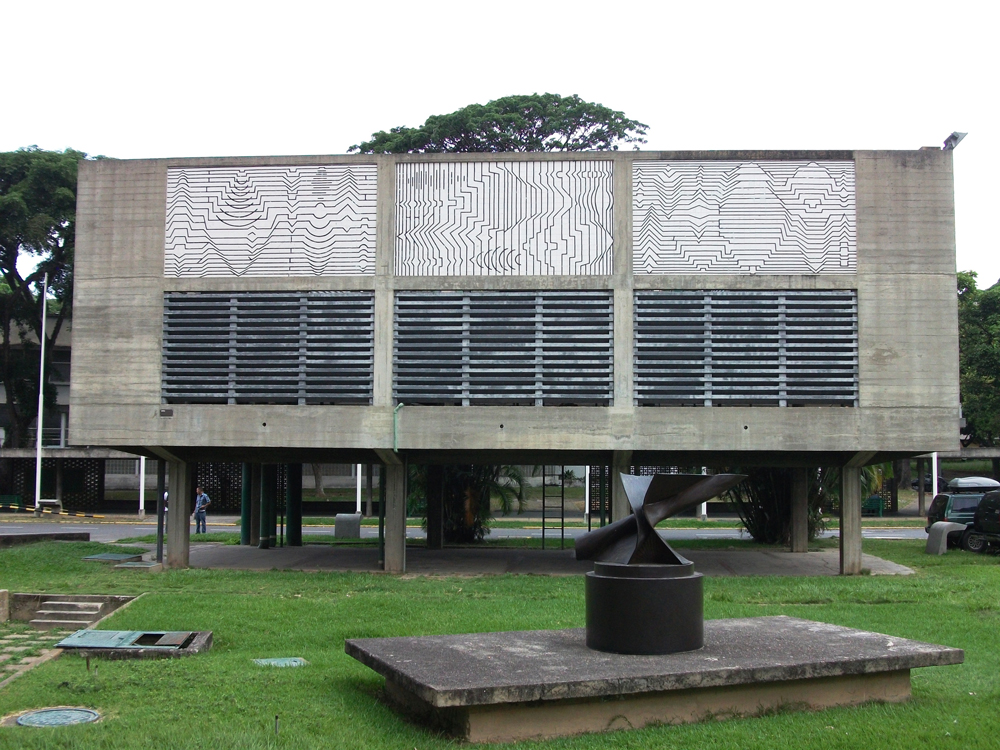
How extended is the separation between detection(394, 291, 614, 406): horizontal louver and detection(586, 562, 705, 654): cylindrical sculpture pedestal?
1054 cm

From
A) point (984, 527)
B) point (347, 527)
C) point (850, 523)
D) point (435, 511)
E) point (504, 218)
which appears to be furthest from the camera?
point (347, 527)

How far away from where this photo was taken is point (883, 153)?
Result: 2095cm

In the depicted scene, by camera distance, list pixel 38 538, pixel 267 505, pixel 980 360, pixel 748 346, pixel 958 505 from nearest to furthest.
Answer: pixel 748 346
pixel 38 538
pixel 267 505
pixel 958 505
pixel 980 360

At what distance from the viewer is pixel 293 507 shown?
95.0 ft

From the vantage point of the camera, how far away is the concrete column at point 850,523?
21.8 meters

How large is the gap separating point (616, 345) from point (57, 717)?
13.6 metres

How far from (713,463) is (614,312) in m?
4.04

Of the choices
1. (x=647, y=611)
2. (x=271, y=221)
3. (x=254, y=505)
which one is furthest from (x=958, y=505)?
(x=647, y=611)

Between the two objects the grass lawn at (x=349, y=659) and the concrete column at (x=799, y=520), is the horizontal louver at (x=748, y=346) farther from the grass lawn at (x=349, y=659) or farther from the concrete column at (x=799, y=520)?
the concrete column at (x=799, y=520)

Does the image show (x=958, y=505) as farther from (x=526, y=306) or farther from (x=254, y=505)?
(x=254, y=505)

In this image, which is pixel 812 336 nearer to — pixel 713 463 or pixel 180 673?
pixel 713 463

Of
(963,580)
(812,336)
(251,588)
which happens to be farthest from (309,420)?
(963,580)


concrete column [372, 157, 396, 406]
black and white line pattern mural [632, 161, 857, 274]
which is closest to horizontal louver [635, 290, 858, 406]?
black and white line pattern mural [632, 161, 857, 274]

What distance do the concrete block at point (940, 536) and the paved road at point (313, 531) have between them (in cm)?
504
